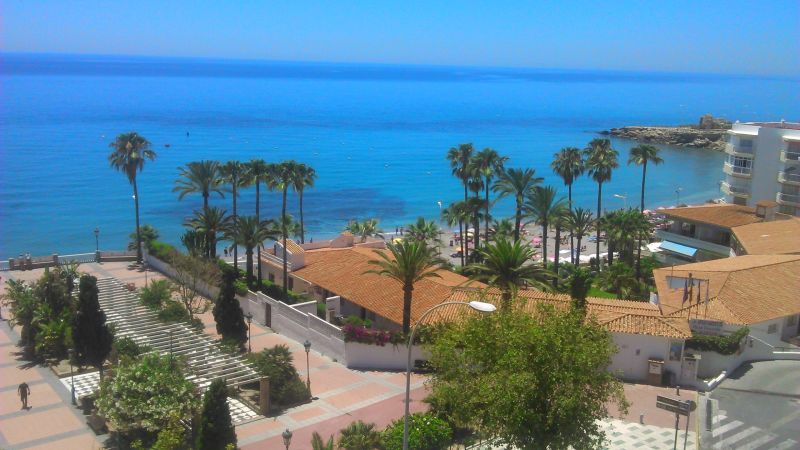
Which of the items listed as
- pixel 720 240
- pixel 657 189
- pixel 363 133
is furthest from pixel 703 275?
pixel 363 133

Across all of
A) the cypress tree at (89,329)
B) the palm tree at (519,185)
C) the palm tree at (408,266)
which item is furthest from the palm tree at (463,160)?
the cypress tree at (89,329)

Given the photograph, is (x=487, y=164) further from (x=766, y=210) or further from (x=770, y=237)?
(x=766, y=210)

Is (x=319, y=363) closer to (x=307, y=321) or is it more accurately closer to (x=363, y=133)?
(x=307, y=321)

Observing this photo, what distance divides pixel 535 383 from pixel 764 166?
1692 inches

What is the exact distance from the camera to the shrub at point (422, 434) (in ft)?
69.9

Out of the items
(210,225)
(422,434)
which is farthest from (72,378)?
(210,225)

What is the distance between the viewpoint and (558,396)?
57.8 ft

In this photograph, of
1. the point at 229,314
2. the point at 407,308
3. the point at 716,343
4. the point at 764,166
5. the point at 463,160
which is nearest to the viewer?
the point at 716,343

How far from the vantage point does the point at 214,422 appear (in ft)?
68.5

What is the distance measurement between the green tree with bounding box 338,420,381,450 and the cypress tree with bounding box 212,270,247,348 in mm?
10104

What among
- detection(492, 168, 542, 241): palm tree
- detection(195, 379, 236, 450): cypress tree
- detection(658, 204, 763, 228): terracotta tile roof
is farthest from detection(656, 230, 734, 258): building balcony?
detection(195, 379, 236, 450): cypress tree

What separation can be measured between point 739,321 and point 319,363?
57.7ft

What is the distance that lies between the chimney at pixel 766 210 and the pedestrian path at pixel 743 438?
28.1m

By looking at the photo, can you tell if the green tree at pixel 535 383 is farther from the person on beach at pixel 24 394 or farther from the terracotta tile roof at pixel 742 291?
the person on beach at pixel 24 394
